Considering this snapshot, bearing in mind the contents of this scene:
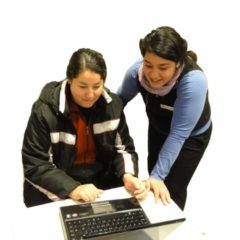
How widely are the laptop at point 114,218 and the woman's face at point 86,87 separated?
0.35 m

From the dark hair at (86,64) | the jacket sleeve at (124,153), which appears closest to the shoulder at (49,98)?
the dark hair at (86,64)

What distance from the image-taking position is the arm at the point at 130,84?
60.2 inches

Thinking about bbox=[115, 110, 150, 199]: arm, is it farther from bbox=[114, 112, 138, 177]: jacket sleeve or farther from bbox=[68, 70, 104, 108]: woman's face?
bbox=[68, 70, 104, 108]: woman's face

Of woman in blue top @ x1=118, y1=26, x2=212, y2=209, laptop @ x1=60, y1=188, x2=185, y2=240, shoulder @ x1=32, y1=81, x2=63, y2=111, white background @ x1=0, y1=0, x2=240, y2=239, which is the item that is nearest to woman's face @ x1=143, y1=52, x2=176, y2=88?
woman in blue top @ x1=118, y1=26, x2=212, y2=209

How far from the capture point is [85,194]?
1197mm

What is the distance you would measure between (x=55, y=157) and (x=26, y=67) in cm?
126

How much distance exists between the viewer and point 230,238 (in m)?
1.97

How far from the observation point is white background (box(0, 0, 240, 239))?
2293 millimetres

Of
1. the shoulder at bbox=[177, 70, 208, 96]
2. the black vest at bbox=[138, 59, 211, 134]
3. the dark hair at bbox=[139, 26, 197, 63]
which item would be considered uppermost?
the dark hair at bbox=[139, 26, 197, 63]

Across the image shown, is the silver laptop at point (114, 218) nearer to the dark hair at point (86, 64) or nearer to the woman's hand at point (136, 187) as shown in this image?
the woman's hand at point (136, 187)

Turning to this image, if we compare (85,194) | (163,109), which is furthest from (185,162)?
(85,194)

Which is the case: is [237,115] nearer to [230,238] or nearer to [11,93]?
[230,238]

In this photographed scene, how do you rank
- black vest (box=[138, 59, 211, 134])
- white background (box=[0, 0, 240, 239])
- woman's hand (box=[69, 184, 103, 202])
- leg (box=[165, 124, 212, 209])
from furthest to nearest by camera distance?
white background (box=[0, 0, 240, 239]), leg (box=[165, 124, 212, 209]), black vest (box=[138, 59, 211, 134]), woman's hand (box=[69, 184, 103, 202])

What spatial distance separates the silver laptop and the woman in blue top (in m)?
0.10
